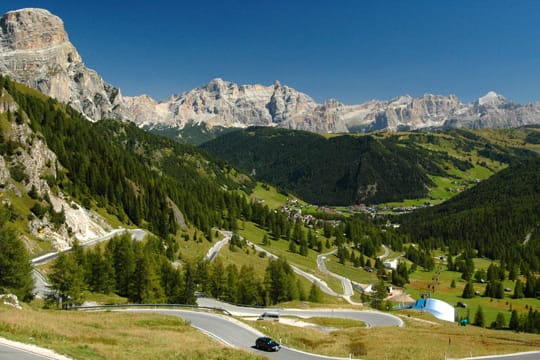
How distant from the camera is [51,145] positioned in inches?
5945

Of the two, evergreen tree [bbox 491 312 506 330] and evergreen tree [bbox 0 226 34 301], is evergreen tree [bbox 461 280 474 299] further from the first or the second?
evergreen tree [bbox 0 226 34 301]

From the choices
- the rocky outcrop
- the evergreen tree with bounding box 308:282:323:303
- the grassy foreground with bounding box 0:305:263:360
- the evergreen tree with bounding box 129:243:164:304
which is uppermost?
the rocky outcrop

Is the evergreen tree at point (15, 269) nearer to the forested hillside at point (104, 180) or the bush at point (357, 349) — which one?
the bush at point (357, 349)

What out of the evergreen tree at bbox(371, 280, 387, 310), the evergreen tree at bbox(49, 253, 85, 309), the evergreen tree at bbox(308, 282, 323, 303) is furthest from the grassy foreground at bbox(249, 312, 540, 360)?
the evergreen tree at bbox(371, 280, 387, 310)

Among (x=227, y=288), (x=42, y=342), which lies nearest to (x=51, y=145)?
(x=227, y=288)

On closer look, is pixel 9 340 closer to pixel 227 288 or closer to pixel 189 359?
pixel 189 359

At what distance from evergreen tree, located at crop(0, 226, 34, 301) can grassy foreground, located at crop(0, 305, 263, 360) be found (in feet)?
56.6

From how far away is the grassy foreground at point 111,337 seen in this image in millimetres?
32688

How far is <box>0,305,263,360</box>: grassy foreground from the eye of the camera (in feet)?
107

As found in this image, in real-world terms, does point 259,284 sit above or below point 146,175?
below

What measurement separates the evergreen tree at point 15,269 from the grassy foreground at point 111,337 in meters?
17.3

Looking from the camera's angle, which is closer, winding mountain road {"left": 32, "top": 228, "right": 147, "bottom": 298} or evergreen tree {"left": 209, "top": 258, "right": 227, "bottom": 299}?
winding mountain road {"left": 32, "top": 228, "right": 147, "bottom": 298}

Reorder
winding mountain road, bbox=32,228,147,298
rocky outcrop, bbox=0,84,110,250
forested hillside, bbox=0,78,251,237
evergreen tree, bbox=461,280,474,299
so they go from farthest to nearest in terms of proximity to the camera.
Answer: evergreen tree, bbox=461,280,474,299 → forested hillside, bbox=0,78,251,237 → rocky outcrop, bbox=0,84,110,250 → winding mountain road, bbox=32,228,147,298

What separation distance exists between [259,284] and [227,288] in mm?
11913
